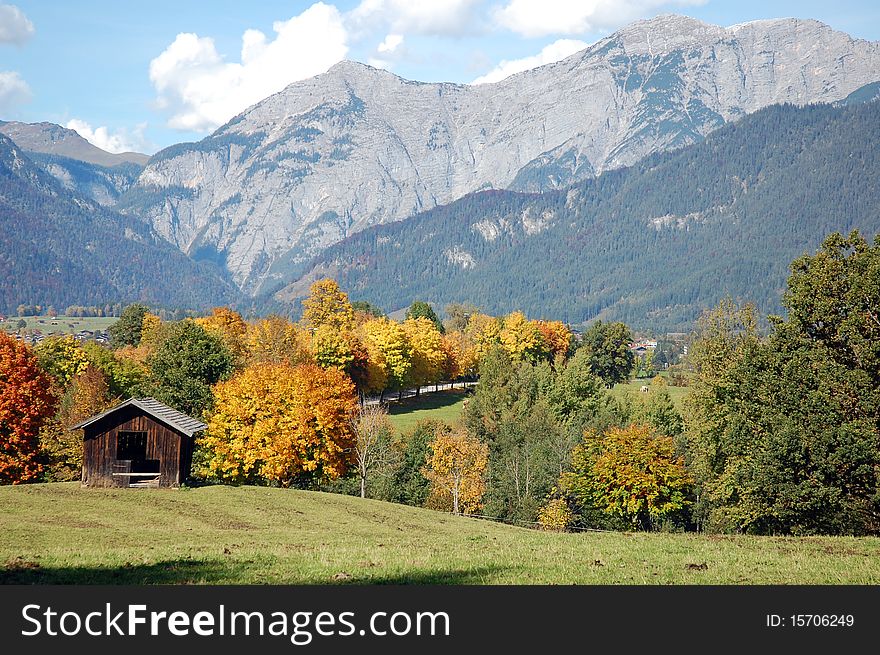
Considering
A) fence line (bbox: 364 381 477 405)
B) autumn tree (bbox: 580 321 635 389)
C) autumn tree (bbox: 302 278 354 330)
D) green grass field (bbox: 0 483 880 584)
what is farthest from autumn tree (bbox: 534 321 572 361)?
green grass field (bbox: 0 483 880 584)

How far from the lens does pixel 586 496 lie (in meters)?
64.0

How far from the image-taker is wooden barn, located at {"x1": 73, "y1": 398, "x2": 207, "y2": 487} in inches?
1918

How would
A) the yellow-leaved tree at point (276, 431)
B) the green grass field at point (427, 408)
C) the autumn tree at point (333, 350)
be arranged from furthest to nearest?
the green grass field at point (427, 408) → the autumn tree at point (333, 350) → the yellow-leaved tree at point (276, 431)

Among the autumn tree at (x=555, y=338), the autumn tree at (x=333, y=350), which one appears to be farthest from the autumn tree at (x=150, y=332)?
the autumn tree at (x=555, y=338)

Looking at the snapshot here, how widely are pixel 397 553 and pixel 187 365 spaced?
186ft

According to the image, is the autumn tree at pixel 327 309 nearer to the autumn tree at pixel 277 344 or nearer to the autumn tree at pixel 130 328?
the autumn tree at pixel 277 344

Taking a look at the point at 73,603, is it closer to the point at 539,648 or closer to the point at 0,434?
the point at 539,648

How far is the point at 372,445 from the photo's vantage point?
7419 centimetres

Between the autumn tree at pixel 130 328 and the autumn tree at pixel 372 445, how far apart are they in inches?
3487

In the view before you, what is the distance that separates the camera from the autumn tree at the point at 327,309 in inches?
5110

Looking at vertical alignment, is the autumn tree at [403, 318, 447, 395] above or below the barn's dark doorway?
above

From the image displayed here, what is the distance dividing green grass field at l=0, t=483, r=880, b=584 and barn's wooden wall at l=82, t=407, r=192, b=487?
8.60 meters

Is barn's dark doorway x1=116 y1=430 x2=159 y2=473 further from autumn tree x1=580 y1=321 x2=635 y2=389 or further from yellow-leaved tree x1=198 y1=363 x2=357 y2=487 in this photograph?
autumn tree x1=580 y1=321 x2=635 y2=389

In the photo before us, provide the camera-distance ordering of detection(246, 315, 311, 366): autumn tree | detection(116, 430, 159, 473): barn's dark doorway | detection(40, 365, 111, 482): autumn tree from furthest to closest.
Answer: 1. detection(246, 315, 311, 366): autumn tree
2. detection(40, 365, 111, 482): autumn tree
3. detection(116, 430, 159, 473): barn's dark doorway
